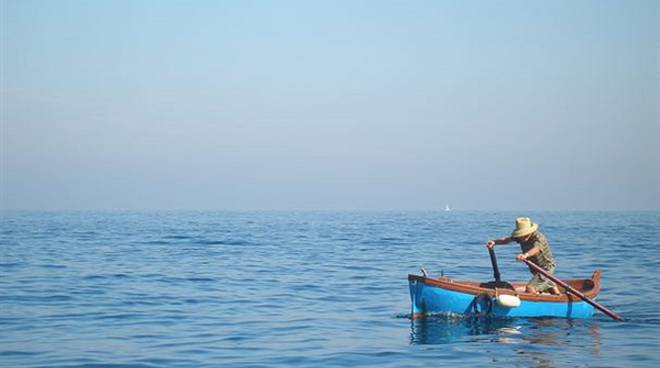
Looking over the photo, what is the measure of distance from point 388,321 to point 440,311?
4.23 ft

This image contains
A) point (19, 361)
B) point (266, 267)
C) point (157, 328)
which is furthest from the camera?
point (266, 267)

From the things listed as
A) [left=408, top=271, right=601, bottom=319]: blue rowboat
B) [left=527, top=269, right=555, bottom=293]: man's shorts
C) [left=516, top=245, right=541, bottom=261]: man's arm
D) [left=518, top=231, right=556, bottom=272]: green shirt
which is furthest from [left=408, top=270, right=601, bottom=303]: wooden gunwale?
[left=516, top=245, right=541, bottom=261]: man's arm

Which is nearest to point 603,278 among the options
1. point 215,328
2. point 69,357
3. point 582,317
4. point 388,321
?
point 582,317

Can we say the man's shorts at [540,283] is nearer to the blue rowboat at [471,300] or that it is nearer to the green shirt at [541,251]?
the green shirt at [541,251]

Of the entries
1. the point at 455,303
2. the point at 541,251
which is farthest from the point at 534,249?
the point at 455,303

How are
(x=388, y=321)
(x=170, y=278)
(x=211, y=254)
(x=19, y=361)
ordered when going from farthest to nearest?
(x=211, y=254), (x=170, y=278), (x=388, y=321), (x=19, y=361)

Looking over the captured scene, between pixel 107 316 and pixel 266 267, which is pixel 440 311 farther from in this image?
pixel 266 267

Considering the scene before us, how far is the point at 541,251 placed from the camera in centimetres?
1897

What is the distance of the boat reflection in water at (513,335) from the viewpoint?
15.4m

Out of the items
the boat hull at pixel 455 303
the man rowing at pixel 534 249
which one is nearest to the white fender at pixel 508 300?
the boat hull at pixel 455 303

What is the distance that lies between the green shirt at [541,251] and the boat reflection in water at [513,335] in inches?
46.4

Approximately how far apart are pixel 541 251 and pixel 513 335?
2.50 metres

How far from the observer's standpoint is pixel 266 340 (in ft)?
53.9

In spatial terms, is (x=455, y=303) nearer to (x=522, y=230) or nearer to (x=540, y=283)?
(x=522, y=230)
